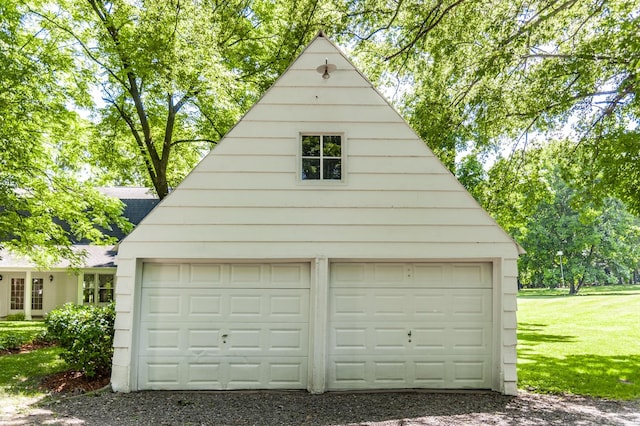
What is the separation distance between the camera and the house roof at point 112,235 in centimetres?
2080

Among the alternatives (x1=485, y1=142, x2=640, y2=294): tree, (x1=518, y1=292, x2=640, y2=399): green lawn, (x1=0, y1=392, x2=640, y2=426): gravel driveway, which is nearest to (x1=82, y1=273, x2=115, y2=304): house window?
(x1=0, y1=392, x2=640, y2=426): gravel driveway

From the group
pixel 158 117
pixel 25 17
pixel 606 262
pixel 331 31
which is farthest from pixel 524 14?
pixel 606 262

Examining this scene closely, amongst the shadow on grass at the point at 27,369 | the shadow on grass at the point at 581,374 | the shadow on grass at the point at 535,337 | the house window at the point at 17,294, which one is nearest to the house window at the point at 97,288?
the house window at the point at 17,294

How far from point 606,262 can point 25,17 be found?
54.2 meters

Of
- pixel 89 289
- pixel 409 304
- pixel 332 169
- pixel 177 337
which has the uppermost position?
pixel 332 169

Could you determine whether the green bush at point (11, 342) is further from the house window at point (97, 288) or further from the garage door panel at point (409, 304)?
the garage door panel at point (409, 304)

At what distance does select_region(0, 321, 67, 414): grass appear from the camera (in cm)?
841

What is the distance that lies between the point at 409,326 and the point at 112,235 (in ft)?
61.2

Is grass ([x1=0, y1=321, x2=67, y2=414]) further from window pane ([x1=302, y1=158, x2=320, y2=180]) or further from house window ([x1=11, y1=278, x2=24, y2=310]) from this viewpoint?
house window ([x1=11, y1=278, x2=24, y2=310])

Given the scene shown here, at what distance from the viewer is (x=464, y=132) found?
44.4ft

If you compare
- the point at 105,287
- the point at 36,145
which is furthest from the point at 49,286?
the point at 36,145

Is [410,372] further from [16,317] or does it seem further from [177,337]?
[16,317]

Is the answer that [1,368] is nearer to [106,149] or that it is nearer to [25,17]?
[106,149]

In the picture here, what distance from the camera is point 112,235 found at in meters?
23.8
